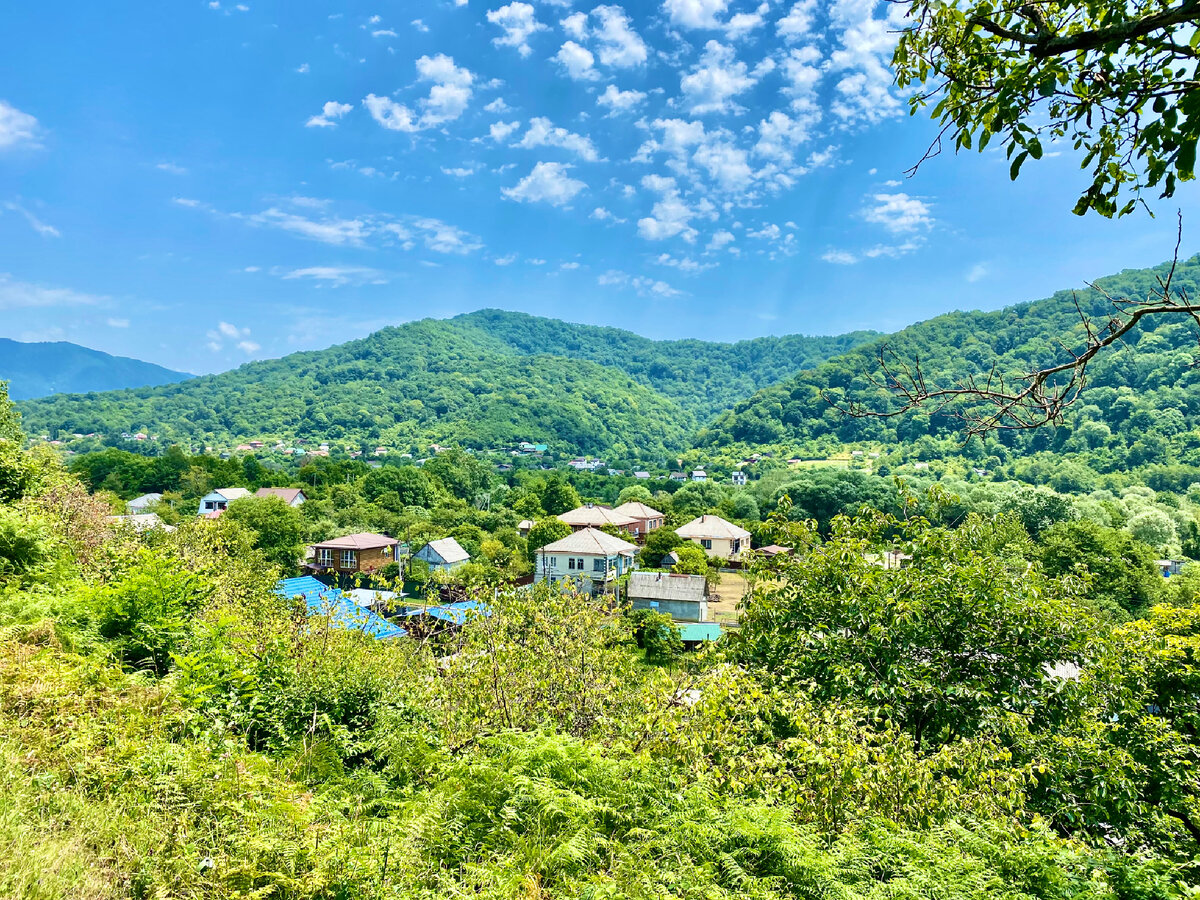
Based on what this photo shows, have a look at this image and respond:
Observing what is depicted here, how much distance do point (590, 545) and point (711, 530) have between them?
13.5 meters

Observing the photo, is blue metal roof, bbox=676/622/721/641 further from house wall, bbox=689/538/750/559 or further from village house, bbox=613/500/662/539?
village house, bbox=613/500/662/539

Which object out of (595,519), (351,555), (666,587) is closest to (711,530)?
(595,519)

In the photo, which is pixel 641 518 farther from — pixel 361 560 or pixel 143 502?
pixel 143 502

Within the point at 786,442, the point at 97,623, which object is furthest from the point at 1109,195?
the point at 786,442

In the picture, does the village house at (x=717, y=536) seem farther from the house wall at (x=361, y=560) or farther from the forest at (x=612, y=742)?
the forest at (x=612, y=742)

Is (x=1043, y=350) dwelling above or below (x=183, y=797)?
above

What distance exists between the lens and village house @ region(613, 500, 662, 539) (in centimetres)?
5291

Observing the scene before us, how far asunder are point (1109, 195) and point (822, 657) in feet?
16.9

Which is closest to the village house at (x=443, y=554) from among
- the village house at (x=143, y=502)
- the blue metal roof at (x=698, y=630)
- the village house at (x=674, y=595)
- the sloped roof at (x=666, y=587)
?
the sloped roof at (x=666, y=587)

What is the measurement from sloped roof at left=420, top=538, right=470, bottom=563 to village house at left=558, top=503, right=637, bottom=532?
9332 mm

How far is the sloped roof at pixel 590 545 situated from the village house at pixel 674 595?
5.31 meters

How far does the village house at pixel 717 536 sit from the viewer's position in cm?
4634

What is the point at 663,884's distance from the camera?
134 inches

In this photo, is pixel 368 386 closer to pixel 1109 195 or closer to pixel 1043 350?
pixel 1043 350
